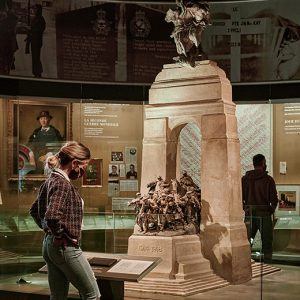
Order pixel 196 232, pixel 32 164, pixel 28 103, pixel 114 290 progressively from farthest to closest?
pixel 28 103
pixel 32 164
pixel 196 232
pixel 114 290

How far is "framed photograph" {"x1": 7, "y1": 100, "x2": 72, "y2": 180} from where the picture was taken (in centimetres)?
1457

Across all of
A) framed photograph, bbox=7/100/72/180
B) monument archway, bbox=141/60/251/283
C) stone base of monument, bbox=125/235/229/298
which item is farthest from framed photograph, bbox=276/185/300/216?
framed photograph, bbox=7/100/72/180

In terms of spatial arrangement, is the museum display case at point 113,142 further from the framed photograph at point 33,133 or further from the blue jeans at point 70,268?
the blue jeans at point 70,268

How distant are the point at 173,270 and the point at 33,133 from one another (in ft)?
21.3

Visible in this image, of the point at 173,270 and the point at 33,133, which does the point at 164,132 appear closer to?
the point at 173,270

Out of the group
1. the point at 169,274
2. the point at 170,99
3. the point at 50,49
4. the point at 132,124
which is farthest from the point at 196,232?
the point at 50,49

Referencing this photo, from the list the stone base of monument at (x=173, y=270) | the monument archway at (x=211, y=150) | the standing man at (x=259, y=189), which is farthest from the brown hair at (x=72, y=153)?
the standing man at (x=259, y=189)

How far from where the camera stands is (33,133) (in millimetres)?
16250

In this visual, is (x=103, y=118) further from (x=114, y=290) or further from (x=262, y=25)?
(x=114, y=290)

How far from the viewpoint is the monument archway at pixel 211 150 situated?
11586 millimetres

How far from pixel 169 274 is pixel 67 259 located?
531 centimetres

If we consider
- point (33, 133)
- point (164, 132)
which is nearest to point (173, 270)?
point (164, 132)

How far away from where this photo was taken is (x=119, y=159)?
1644cm

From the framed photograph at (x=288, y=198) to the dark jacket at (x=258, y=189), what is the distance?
7.23 feet
